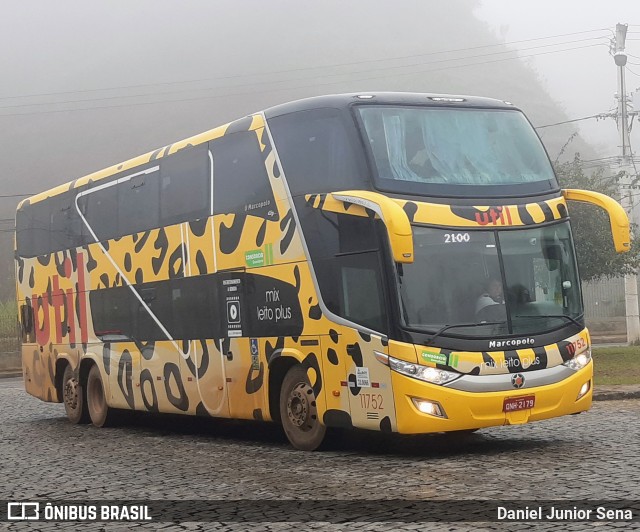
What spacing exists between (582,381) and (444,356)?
1772 mm

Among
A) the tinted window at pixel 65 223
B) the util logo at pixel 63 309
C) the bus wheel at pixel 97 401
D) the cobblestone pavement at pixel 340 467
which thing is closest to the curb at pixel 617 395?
the cobblestone pavement at pixel 340 467

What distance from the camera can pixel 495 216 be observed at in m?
13.3

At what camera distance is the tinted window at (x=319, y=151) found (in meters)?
13.5

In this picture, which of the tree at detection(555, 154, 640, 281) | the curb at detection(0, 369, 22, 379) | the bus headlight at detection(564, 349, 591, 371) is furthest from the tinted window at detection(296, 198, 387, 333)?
the curb at detection(0, 369, 22, 379)

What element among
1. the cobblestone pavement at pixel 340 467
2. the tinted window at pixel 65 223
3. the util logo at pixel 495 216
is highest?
the tinted window at pixel 65 223

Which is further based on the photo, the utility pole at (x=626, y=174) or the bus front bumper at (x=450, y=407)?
the utility pole at (x=626, y=174)

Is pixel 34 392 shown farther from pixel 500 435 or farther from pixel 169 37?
pixel 169 37

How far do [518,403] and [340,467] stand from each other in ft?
6.35

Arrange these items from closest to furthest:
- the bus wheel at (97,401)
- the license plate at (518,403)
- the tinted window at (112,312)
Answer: the license plate at (518,403) < the tinted window at (112,312) < the bus wheel at (97,401)

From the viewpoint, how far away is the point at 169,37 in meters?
118

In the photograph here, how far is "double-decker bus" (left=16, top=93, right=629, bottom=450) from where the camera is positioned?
12828 millimetres

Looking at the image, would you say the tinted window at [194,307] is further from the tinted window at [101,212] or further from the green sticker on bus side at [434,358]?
the green sticker on bus side at [434,358]

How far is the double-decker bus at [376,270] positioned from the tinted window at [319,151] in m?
0.02

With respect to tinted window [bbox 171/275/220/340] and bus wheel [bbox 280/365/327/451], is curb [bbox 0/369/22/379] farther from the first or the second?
bus wheel [bbox 280/365/327/451]
